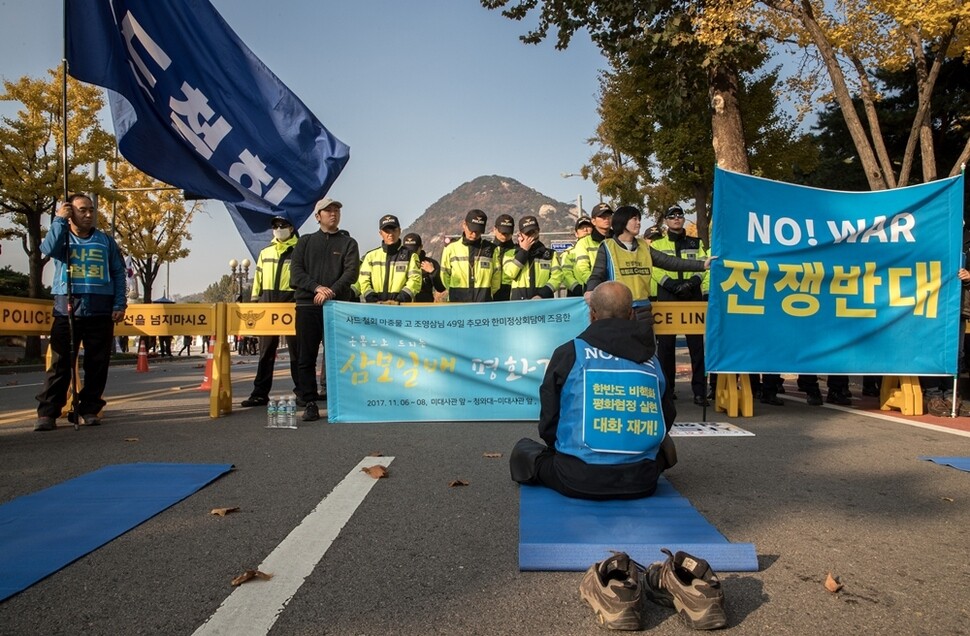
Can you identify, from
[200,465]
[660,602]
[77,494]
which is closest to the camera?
[660,602]

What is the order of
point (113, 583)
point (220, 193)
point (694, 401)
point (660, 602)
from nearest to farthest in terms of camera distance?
point (660, 602), point (113, 583), point (220, 193), point (694, 401)

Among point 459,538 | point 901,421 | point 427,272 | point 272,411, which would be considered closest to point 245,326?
point 272,411

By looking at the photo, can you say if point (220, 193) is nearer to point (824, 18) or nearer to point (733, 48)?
point (733, 48)

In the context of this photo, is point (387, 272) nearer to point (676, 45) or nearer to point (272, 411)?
point (272, 411)

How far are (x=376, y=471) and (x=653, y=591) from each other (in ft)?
8.42

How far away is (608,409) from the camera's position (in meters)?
3.79

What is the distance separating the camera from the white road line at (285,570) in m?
2.53

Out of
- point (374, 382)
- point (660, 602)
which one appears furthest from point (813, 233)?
point (660, 602)

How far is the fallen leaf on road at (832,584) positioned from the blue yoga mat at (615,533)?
0.28 metres

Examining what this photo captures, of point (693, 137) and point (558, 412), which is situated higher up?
point (693, 137)

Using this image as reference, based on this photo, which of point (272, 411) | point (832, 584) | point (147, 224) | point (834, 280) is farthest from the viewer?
point (147, 224)

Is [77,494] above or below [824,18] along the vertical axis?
below

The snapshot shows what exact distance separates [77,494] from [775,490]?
4247 millimetres

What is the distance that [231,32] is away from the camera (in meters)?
8.70
